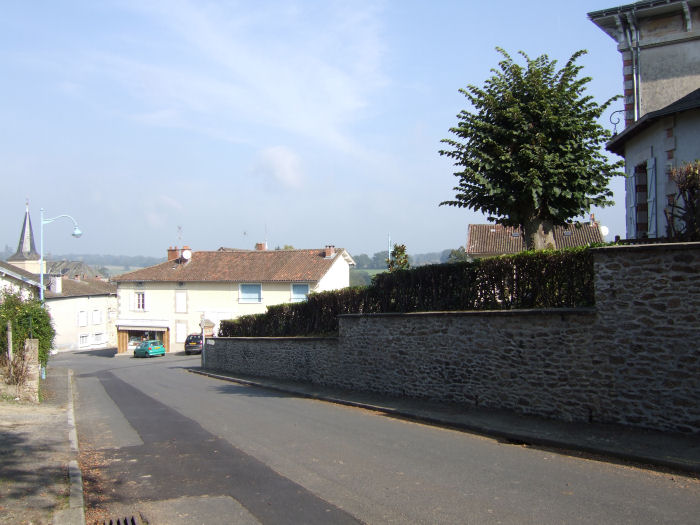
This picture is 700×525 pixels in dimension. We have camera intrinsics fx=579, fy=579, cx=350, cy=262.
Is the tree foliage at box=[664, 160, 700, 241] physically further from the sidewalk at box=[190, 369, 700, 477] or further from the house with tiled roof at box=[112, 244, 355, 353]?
the house with tiled roof at box=[112, 244, 355, 353]

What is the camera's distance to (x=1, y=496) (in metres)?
6.45

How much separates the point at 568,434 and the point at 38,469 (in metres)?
7.74

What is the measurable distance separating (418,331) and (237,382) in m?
11.8

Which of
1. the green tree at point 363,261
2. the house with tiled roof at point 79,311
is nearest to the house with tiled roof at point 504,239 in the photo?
the house with tiled roof at point 79,311

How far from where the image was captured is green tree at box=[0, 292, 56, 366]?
1909 cm

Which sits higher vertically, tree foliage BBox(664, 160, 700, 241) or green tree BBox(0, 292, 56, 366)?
tree foliage BBox(664, 160, 700, 241)

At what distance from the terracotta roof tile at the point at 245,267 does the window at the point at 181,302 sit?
3.99 ft

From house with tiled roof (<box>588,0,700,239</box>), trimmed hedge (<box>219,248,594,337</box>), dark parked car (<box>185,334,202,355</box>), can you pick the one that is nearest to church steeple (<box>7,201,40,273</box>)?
dark parked car (<box>185,334,202,355</box>)

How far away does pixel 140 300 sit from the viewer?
51312mm

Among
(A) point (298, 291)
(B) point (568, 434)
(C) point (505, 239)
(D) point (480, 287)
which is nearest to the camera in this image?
(B) point (568, 434)

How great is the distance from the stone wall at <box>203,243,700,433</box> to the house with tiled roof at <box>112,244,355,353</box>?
105ft

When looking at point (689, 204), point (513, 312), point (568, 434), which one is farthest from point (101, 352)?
point (689, 204)

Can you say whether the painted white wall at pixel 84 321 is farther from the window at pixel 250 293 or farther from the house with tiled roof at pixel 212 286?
the window at pixel 250 293

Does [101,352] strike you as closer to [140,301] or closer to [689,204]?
[140,301]
